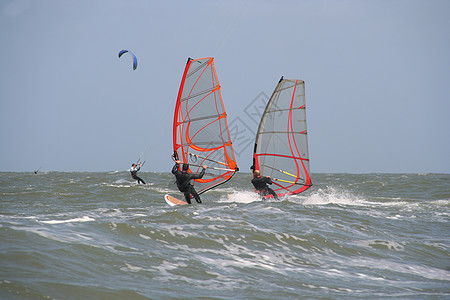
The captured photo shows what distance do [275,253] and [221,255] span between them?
0.63 meters

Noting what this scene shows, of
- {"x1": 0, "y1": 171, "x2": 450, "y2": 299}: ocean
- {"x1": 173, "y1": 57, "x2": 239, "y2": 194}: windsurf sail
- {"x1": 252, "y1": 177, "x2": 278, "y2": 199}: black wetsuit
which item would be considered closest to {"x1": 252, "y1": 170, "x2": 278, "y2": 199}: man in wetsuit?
{"x1": 252, "y1": 177, "x2": 278, "y2": 199}: black wetsuit

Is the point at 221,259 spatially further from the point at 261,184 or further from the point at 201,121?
the point at 201,121

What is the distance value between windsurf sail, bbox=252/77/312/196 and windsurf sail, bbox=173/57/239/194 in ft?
3.47

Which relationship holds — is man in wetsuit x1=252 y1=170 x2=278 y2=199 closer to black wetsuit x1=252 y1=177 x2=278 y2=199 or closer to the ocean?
black wetsuit x1=252 y1=177 x2=278 y2=199

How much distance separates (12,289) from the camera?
3148mm

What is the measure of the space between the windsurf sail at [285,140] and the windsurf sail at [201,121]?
1057 mm

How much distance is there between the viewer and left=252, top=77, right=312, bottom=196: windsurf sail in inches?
420

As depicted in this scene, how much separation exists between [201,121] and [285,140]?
209cm

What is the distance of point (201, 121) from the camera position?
1016cm

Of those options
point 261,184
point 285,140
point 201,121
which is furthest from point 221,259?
point 285,140

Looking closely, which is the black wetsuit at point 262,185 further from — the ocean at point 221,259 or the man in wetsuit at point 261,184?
the ocean at point 221,259

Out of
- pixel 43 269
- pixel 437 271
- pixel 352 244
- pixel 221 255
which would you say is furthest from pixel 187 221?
pixel 437 271

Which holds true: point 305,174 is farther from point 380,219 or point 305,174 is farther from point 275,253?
point 275,253

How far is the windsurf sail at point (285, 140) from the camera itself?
1066 cm
